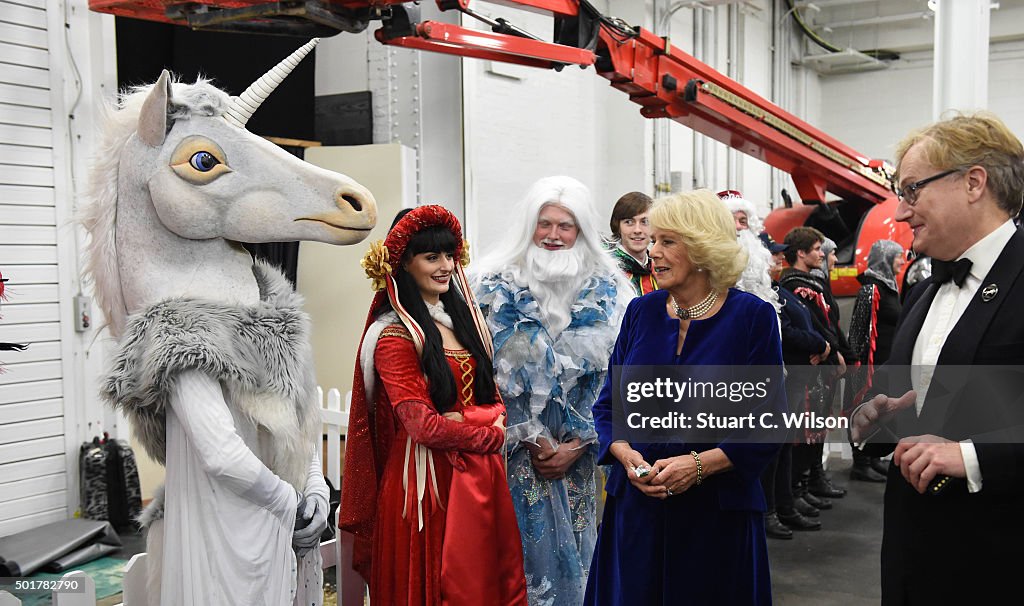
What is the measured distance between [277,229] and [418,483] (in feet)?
3.06

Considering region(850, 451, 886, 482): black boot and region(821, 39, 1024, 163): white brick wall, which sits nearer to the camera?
region(850, 451, 886, 482): black boot

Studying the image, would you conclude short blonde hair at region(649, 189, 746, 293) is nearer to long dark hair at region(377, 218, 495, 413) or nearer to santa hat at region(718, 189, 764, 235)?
long dark hair at region(377, 218, 495, 413)

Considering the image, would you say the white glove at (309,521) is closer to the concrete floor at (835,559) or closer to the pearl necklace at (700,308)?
the pearl necklace at (700,308)

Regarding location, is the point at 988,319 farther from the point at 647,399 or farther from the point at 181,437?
the point at 181,437

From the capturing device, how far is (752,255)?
195 inches

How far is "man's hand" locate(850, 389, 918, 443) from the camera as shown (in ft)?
6.82

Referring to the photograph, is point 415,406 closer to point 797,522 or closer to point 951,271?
point 951,271

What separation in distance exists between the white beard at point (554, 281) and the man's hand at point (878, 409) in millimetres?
1389

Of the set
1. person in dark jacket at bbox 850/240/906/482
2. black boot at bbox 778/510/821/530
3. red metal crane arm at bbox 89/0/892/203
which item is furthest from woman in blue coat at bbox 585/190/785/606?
person in dark jacket at bbox 850/240/906/482

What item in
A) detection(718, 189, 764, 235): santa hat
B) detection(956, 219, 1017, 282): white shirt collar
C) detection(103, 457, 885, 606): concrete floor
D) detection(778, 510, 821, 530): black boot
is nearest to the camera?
detection(956, 219, 1017, 282): white shirt collar

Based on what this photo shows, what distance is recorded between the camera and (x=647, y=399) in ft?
8.20

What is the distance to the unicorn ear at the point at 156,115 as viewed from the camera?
2125 mm

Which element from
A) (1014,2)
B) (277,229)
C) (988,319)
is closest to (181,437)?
(277,229)

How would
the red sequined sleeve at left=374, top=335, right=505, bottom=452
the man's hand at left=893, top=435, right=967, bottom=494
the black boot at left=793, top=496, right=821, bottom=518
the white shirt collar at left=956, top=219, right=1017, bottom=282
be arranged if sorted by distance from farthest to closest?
the black boot at left=793, top=496, right=821, bottom=518 → the red sequined sleeve at left=374, top=335, right=505, bottom=452 → the white shirt collar at left=956, top=219, right=1017, bottom=282 → the man's hand at left=893, top=435, right=967, bottom=494
